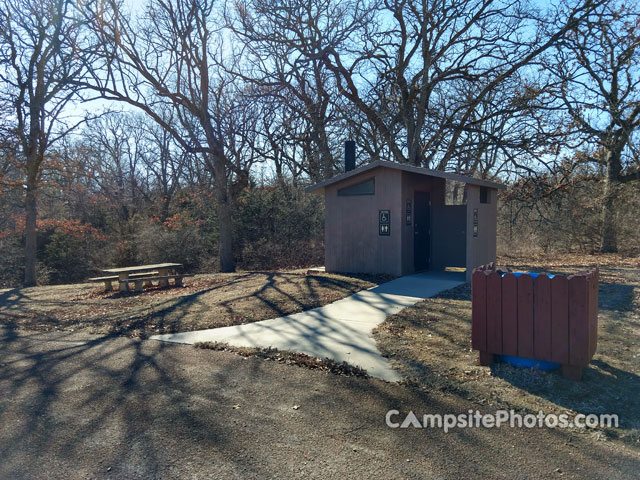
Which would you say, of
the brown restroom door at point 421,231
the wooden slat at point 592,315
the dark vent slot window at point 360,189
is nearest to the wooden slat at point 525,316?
the wooden slat at point 592,315

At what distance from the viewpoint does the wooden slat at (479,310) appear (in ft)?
16.7

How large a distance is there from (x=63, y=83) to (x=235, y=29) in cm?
708

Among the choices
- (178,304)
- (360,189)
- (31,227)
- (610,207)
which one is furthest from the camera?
(610,207)

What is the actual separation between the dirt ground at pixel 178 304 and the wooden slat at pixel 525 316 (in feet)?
14.2

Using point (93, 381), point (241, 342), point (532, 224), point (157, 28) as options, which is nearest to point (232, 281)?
point (241, 342)

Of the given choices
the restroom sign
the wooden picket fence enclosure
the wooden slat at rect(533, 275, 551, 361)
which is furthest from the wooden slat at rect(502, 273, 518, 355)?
the restroom sign

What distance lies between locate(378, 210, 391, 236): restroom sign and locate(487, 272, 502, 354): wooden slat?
708cm

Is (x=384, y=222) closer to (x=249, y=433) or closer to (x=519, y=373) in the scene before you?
(x=519, y=373)

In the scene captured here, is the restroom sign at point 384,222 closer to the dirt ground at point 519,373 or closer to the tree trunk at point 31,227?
the dirt ground at point 519,373

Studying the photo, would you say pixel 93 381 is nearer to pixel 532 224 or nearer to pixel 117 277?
pixel 117 277

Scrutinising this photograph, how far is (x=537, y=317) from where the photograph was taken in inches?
187

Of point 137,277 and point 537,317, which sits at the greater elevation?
point 537,317

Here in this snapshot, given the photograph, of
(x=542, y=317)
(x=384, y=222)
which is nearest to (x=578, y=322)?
(x=542, y=317)

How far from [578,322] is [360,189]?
27.7ft
